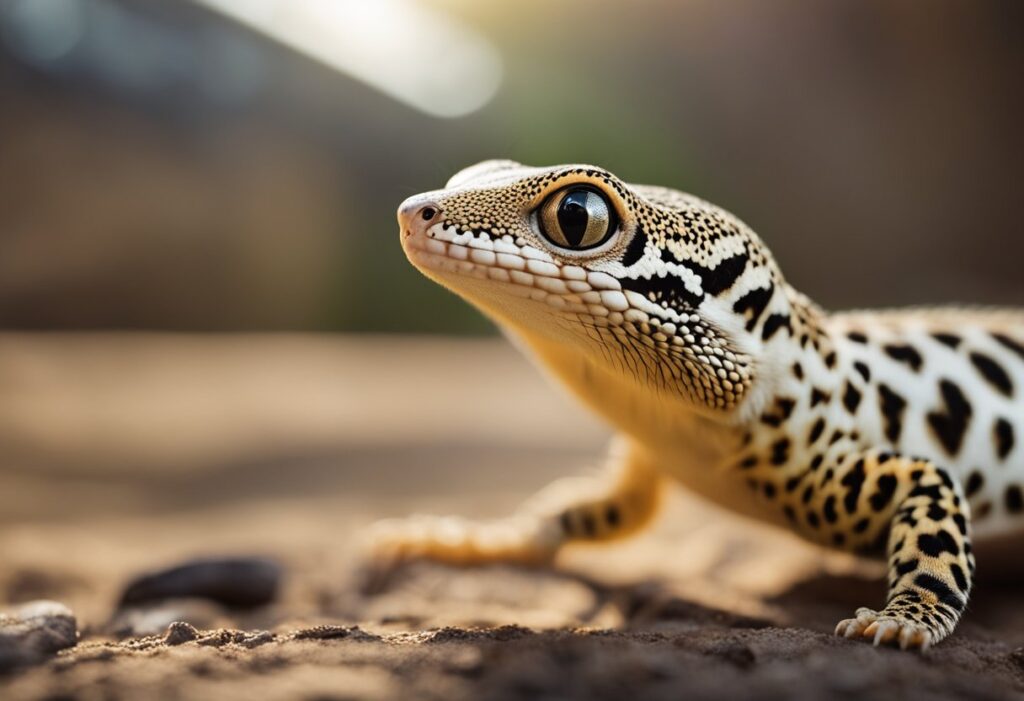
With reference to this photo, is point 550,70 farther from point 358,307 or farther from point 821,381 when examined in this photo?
point 821,381

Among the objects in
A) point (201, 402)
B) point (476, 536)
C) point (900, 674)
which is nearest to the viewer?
point (900, 674)

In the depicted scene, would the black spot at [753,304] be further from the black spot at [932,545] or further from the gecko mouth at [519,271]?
the black spot at [932,545]

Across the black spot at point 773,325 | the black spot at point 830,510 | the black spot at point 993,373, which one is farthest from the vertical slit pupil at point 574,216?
the black spot at point 993,373

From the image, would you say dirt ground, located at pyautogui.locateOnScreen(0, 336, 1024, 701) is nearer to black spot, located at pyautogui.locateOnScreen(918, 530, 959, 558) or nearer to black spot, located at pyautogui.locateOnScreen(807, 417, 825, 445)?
black spot, located at pyautogui.locateOnScreen(918, 530, 959, 558)

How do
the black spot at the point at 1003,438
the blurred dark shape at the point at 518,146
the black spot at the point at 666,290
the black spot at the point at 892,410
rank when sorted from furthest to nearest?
1. the blurred dark shape at the point at 518,146
2. the black spot at the point at 1003,438
3. the black spot at the point at 892,410
4. the black spot at the point at 666,290

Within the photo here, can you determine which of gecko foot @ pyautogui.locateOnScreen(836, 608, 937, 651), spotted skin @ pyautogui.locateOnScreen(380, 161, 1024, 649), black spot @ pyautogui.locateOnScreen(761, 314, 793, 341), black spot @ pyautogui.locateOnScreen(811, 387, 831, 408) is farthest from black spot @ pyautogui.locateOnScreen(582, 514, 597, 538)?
gecko foot @ pyautogui.locateOnScreen(836, 608, 937, 651)

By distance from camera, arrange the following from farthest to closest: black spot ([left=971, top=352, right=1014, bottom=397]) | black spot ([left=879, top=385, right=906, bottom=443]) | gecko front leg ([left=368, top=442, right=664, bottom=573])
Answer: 1. gecko front leg ([left=368, top=442, right=664, bottom=573])
2. black spot ([left=971, top=352, right=1014, bottom=397])
3. black spot ([left=879, top=385, right=906, bottom=443])

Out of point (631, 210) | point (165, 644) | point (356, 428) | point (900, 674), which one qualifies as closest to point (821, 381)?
point (631, 210)
